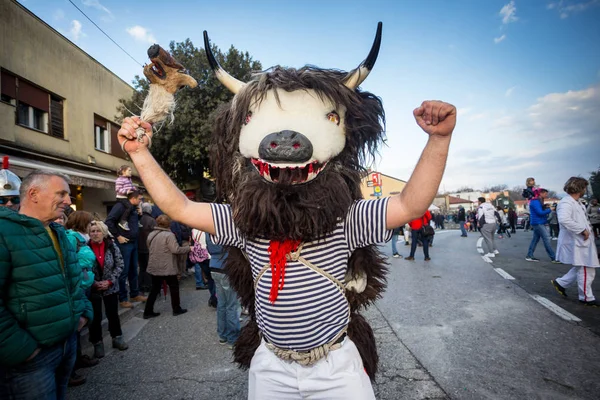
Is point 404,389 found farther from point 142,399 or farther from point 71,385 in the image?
point 71,385

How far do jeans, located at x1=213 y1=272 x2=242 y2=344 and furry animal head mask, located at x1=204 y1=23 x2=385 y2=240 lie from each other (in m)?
2.34

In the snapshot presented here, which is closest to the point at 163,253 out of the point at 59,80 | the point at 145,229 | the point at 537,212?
the point at 145,229

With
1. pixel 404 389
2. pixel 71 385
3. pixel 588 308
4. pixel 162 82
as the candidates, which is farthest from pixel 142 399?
pixel 588 308

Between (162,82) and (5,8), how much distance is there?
39.3 ft

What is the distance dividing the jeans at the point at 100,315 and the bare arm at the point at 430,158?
383cm

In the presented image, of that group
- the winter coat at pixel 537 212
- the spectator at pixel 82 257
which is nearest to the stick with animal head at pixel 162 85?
the spectator at pixel 82 257

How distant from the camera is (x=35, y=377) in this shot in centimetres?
182

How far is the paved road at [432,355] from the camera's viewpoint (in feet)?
8.91

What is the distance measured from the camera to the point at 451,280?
255 inches

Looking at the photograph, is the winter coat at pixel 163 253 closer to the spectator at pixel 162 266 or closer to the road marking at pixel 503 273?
the spectator at pixel 162 266

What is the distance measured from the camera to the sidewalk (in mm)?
2834

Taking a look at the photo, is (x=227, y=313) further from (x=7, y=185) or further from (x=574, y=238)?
(x=574, y=238)

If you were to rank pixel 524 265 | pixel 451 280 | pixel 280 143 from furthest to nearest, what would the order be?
pixel 524 265, pixel 451 280, pixel 280 143

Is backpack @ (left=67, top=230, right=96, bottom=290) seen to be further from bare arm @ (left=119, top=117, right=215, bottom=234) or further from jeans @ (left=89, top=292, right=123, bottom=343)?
bare arm @ (left=119, top=117, right=215, bottom=234)
